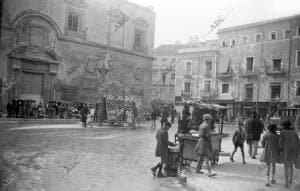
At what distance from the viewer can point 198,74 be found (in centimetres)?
4247

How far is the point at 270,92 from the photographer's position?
33969 millimetres

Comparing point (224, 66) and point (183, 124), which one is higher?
point (224, 66)

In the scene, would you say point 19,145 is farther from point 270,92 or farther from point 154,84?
point 154,84

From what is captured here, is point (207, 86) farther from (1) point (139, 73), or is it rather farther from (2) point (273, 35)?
(1) point (139, 73)

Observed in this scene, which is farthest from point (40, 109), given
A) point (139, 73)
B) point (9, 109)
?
point (139, 73)

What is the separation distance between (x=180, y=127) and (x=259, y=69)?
26873 mm

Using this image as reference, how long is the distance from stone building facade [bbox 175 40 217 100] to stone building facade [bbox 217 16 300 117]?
1131mm

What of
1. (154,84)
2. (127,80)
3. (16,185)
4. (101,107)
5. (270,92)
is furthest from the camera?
(154,84)

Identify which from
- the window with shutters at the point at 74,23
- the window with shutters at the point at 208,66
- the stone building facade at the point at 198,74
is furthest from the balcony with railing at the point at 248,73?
the window with shutters at the point at 74,23

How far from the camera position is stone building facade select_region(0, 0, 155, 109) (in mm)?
22906

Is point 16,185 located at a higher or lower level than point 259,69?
lower

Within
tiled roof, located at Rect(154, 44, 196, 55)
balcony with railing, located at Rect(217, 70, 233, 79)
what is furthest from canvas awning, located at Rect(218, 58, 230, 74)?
tiled roof, located at Rect(154, 44, 196, 55)

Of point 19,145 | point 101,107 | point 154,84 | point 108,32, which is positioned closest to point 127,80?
point 108,32

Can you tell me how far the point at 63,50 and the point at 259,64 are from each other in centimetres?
2027
